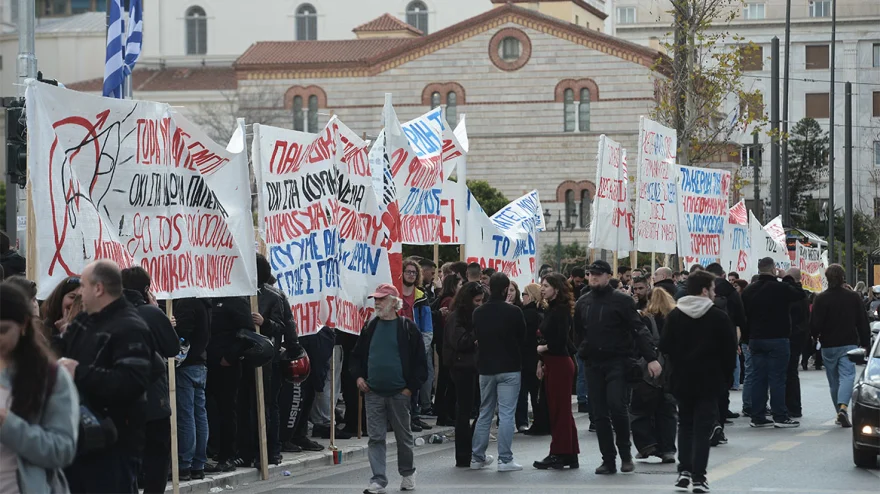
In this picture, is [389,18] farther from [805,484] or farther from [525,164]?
[805,484]

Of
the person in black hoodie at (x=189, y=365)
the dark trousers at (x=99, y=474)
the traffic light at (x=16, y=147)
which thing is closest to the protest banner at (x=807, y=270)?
the traffic light at (x=16, y=147)

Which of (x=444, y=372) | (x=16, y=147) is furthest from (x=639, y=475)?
(x=16, y=147)

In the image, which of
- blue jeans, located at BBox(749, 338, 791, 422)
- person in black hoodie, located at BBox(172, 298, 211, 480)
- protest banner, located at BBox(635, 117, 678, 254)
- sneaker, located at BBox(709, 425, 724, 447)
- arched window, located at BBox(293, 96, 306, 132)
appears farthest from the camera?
arched window, located at BBox(293, 96, 306, 132)

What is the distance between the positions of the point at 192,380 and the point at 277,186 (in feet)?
7.84

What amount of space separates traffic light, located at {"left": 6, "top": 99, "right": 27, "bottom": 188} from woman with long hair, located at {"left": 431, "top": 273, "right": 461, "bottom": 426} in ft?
15.3

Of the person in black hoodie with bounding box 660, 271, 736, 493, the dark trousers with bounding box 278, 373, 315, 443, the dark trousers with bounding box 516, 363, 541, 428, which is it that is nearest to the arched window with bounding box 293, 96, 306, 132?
the dark trousers with bounding box 516, 363, 541, 428

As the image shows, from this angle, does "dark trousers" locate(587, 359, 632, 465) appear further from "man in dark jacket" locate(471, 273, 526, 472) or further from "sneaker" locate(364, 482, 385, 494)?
"sneaker" locate(364, 482, 385, 494)

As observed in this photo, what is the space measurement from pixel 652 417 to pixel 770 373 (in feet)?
10.7

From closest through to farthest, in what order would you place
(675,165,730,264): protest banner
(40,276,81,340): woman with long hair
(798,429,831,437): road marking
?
(40,276,81,340): woman with long hair, (798,429,831,437): road marking, (675,165,730,264): protest banner

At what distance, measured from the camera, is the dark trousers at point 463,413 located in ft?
43.5

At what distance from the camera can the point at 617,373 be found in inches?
497

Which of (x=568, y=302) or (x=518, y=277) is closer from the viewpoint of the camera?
(x=568, y=302)

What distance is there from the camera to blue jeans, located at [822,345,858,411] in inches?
658

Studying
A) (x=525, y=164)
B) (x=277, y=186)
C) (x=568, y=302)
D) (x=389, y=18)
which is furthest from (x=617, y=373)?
(x=389, y=18)
